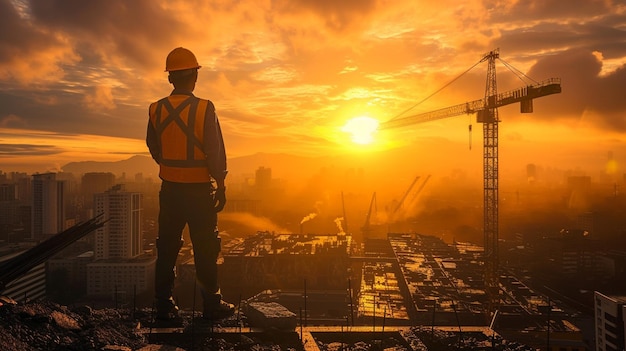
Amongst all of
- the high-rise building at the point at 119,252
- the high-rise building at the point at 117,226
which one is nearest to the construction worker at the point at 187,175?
the high-rise building at the point at 119,252

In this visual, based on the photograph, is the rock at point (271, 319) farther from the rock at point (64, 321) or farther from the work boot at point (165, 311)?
the rock at point (64, 321)

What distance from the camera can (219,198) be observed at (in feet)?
21.3

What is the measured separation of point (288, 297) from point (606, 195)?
62.3m

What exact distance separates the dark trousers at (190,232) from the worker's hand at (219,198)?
5 centimetres

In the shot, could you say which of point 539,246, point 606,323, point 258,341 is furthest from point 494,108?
point 258,341

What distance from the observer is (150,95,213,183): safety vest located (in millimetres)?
6215

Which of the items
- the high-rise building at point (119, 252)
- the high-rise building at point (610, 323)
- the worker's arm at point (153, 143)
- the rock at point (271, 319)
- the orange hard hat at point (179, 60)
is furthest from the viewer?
the high-rise building at point (119, 252)

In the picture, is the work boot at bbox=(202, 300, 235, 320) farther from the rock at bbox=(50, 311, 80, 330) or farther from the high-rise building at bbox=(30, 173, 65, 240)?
the high-rise building at bbox=(30, 173, 65, 240)

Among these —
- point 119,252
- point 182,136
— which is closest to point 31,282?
point 119,252

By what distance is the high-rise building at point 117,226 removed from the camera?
34562mm

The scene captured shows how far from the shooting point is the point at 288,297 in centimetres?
2727

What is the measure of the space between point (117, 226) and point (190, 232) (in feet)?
101

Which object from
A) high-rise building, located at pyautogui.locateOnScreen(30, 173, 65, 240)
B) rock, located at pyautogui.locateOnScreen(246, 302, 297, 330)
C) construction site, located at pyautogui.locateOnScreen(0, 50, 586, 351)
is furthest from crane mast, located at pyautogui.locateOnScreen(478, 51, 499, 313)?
high-rise building, located at pyautogui.locateOnScreen(30, 173, 65, 240)

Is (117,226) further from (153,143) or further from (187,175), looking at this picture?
(187,175)
